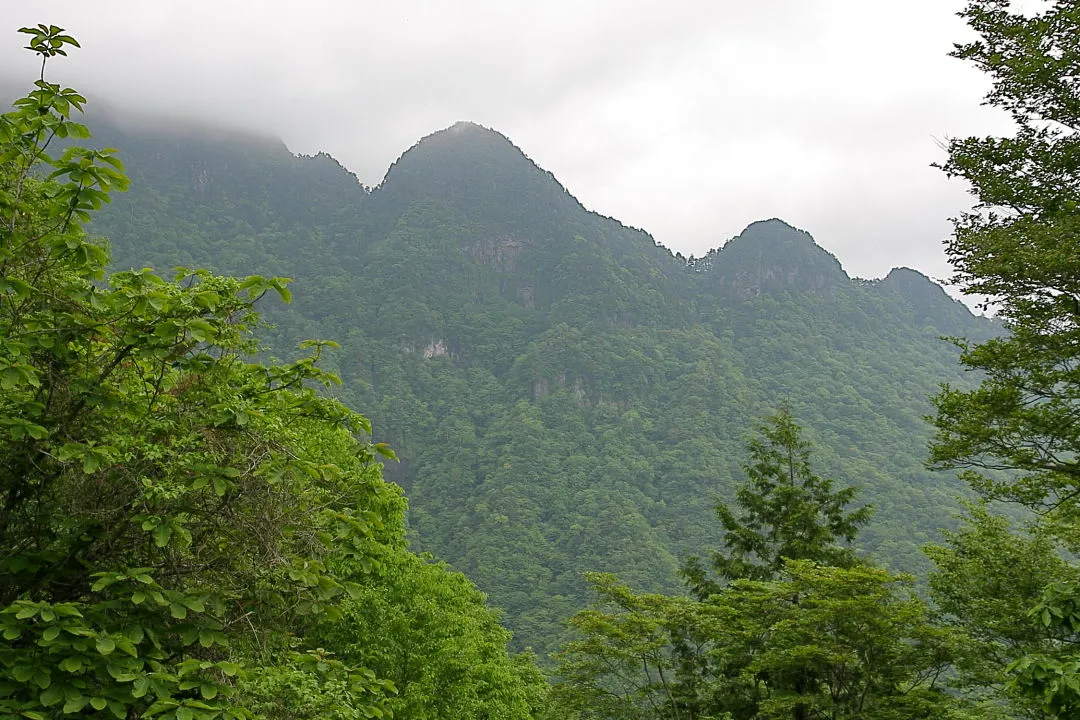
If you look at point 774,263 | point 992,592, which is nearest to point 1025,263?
point 992,592

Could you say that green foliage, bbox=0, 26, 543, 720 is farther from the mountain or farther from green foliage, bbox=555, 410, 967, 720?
the mountain

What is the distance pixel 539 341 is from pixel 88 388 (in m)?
151

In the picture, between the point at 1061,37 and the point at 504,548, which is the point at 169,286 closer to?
the point at 1061,37

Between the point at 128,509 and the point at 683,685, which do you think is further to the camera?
the point at 683,685

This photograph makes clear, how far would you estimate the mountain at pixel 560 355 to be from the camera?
8938 cm

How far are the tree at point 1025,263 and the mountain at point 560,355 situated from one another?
5208cm

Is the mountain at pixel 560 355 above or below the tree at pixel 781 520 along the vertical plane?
above

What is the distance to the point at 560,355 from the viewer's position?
477 feet

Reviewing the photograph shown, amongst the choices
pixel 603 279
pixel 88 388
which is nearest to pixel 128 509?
pixel 88 388

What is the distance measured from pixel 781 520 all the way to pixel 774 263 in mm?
179491

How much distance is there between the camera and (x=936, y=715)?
10.9 meters

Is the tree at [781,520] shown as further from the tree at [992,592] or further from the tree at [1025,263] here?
the tree at [1025,263]

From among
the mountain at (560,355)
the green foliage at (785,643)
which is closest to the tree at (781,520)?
the green foliage at (785,643)

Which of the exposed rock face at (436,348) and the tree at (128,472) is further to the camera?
the exposed rock face at (436,348)
